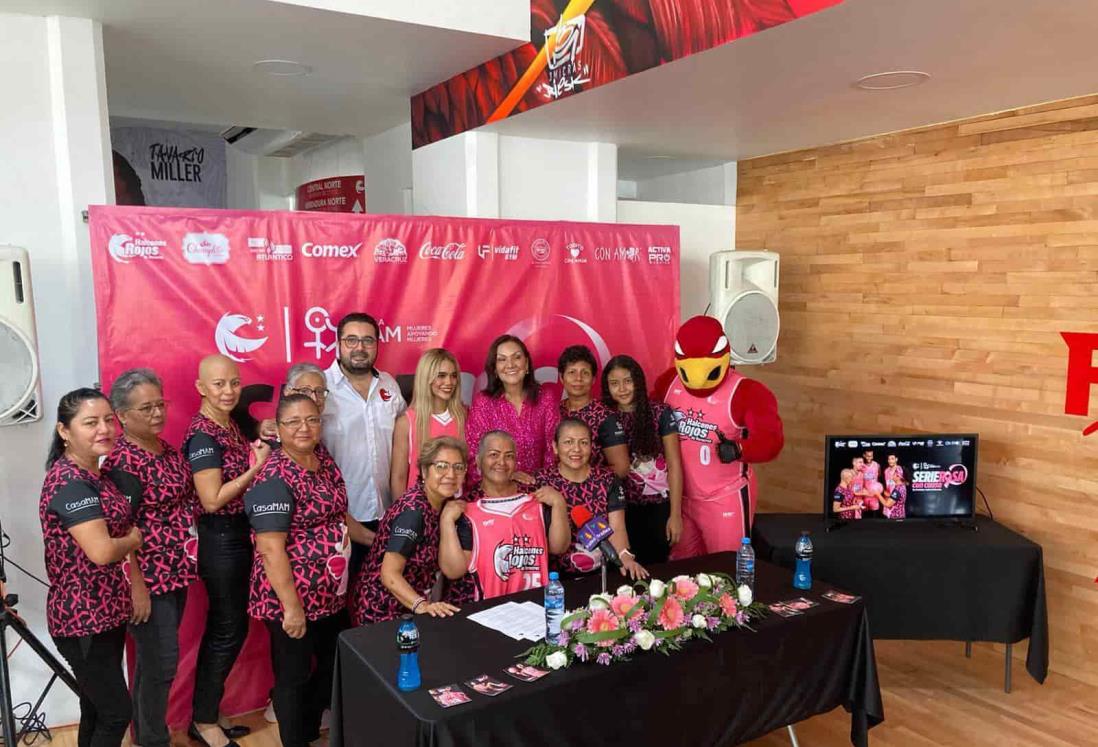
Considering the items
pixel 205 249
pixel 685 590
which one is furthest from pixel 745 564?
pixel 205 249

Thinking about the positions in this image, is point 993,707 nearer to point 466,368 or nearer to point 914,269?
point 914,269

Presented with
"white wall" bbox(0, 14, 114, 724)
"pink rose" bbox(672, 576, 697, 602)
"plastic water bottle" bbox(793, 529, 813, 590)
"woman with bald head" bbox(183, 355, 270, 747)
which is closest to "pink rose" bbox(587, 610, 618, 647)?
"pink rose" bbox(672, 576, 697, 602)

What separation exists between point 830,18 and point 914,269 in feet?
7.79

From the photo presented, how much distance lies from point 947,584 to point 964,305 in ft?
4.96

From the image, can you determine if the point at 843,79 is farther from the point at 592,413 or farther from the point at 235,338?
the point at 235,338

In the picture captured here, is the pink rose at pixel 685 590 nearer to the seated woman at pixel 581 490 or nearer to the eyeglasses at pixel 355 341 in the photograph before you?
the seated woman at pixel 581 490

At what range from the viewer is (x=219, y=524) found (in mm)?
3119

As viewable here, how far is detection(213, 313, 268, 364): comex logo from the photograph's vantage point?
3.54m

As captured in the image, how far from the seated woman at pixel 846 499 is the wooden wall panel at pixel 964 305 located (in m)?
0.80

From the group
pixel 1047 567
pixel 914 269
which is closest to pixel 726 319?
pixel 914 269

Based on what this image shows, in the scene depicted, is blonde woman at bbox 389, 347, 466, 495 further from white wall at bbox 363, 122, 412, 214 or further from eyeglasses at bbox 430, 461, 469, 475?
white wall at bbox 363, 122, 412, 214

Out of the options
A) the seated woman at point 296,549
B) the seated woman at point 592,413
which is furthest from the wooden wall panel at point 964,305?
the seated woman at point 296,549

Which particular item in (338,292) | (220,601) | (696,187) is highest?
(696,187)

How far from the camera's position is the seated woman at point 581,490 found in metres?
3.11
